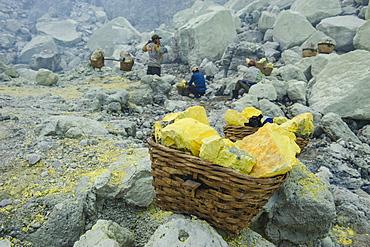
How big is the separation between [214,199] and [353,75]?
696cm

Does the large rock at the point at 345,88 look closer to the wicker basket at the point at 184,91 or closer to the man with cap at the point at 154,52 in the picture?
the wicker basket at the point at 184,91

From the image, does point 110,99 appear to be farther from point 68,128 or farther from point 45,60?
point 45,60

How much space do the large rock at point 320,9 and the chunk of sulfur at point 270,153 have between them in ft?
66.3

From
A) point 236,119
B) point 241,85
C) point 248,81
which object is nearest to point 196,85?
point 241,85

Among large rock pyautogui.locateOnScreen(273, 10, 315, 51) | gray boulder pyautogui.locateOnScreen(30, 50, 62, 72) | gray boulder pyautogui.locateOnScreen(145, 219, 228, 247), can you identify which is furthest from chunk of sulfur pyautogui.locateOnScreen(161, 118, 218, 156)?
gray boulder pyautogui.locateOnScreen(30, 50, 62, 72)

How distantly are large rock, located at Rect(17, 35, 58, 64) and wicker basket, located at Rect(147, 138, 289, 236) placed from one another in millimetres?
26747

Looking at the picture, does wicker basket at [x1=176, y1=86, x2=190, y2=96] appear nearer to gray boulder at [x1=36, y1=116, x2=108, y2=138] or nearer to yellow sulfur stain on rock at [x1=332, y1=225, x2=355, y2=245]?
gray boulder at [x1=36, y1=116, x2=108, y2=138]

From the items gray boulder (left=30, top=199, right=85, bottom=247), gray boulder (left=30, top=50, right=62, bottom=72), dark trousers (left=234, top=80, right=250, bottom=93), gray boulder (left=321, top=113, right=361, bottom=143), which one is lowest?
gray boulder (left=30, top=50, right=62, bottom=72)

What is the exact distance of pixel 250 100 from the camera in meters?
6.33

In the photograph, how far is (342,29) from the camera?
14.8m

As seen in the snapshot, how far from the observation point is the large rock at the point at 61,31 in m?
26.0

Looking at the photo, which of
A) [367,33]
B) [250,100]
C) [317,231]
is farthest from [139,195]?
[367,33]

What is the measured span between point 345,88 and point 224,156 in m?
6.54

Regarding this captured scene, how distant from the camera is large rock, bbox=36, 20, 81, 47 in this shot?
2601 centimetres
